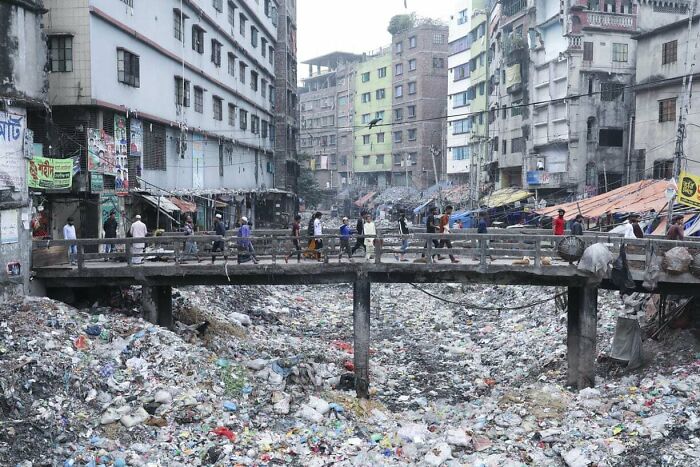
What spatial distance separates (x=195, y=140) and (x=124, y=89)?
26.7 feet

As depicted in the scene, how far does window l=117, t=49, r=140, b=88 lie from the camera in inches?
915

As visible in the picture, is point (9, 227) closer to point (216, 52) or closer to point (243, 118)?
point (216, 52)

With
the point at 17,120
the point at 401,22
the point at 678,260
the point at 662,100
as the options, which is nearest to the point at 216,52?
the point at 17,120

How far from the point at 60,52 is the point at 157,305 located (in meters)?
9.31

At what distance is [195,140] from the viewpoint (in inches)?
1248

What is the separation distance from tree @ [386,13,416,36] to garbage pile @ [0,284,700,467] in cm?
5459

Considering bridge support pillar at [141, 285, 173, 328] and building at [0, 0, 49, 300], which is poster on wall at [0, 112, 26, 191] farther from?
bridge support pillar at [141, 285, 173, 328]

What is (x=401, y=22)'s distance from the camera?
6988 cm

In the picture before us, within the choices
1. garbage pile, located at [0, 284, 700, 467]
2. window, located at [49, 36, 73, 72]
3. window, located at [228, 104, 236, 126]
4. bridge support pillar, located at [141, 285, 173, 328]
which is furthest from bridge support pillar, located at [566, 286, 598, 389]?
window, located at [228, 104, 236, 126]

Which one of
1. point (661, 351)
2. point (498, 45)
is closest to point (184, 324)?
point (661, 351)

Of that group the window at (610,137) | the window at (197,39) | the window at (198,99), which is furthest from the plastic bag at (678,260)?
the window at (610,137)

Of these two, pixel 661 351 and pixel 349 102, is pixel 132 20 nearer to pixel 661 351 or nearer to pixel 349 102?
pixel 661 351

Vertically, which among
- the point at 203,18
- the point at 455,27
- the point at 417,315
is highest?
the point at 455,27

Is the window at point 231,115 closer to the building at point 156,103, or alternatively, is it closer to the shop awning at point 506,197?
the building at point 156,103
